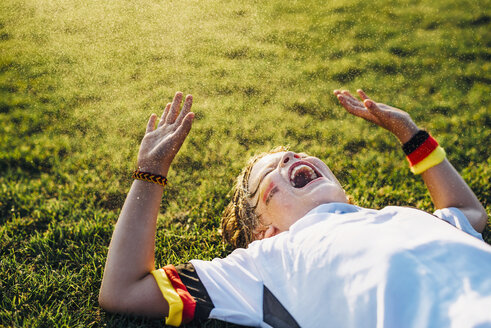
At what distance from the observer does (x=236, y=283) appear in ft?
6.37

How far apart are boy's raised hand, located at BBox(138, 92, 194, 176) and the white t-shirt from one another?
0.55 meters

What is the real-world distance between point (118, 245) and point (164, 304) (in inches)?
14.1

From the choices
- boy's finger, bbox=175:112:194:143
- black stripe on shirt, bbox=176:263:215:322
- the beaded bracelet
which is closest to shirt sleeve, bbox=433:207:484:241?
the beaded bracelet

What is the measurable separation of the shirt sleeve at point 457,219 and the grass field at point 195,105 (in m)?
0.76

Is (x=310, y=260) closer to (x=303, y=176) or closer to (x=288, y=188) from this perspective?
(x=288, y=188)

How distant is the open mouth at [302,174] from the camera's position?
234 centimetres

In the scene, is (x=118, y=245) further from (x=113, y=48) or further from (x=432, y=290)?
(x=113, y=48)

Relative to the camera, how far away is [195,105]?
4.34m

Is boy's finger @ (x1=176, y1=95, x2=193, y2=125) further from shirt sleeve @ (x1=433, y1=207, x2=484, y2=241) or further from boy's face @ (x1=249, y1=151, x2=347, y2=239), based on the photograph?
shirt sleeve @ (x1=433, y1=207, x2=484, y2=241)

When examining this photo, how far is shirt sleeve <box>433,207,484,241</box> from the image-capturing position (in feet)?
7.11

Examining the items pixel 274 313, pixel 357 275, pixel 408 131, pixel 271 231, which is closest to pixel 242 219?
pixel 271 231

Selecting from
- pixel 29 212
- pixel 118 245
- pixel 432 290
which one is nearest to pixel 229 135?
pixel 29 212

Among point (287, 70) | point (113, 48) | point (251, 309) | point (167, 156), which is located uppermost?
point (113, 48)

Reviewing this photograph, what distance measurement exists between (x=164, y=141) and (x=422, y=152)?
157cm
